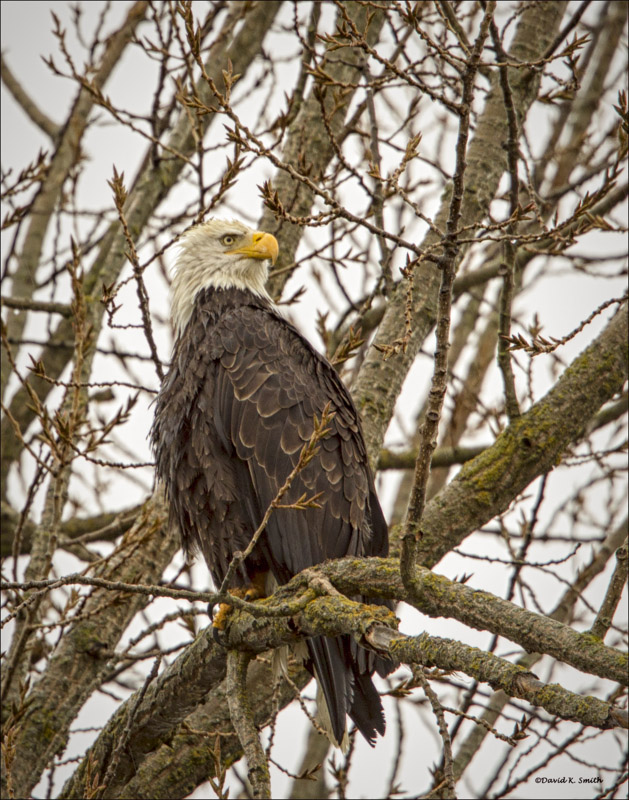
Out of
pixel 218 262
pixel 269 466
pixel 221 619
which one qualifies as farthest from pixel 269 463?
pixel 218 262

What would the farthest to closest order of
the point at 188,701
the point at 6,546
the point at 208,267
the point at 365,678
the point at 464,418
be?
the point at 464,418
the point at 6,546
the point at 208,267
the point at 365,678
the point at 188,701

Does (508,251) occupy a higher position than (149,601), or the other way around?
(508,251)

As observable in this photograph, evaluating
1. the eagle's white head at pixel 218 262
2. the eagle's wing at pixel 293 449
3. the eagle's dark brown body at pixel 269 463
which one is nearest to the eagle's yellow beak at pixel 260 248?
the eagle's white head at pixel 218 262

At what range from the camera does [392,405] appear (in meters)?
4.66

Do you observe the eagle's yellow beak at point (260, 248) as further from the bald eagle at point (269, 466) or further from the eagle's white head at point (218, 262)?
the bald eagle at point (269, 466)

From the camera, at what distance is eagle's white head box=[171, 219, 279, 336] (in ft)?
16.5

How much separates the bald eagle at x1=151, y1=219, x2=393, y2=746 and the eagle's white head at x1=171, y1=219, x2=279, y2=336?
61cm

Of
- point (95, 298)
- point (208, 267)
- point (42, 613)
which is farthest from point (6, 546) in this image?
point (208, 267)

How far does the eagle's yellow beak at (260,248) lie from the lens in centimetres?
483

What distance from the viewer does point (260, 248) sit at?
4891 millimetres

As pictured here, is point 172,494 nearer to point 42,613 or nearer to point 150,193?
point 42,613

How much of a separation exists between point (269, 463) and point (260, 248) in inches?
57.1

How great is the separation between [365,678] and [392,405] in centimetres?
145

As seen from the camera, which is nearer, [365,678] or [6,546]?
[365,678]
